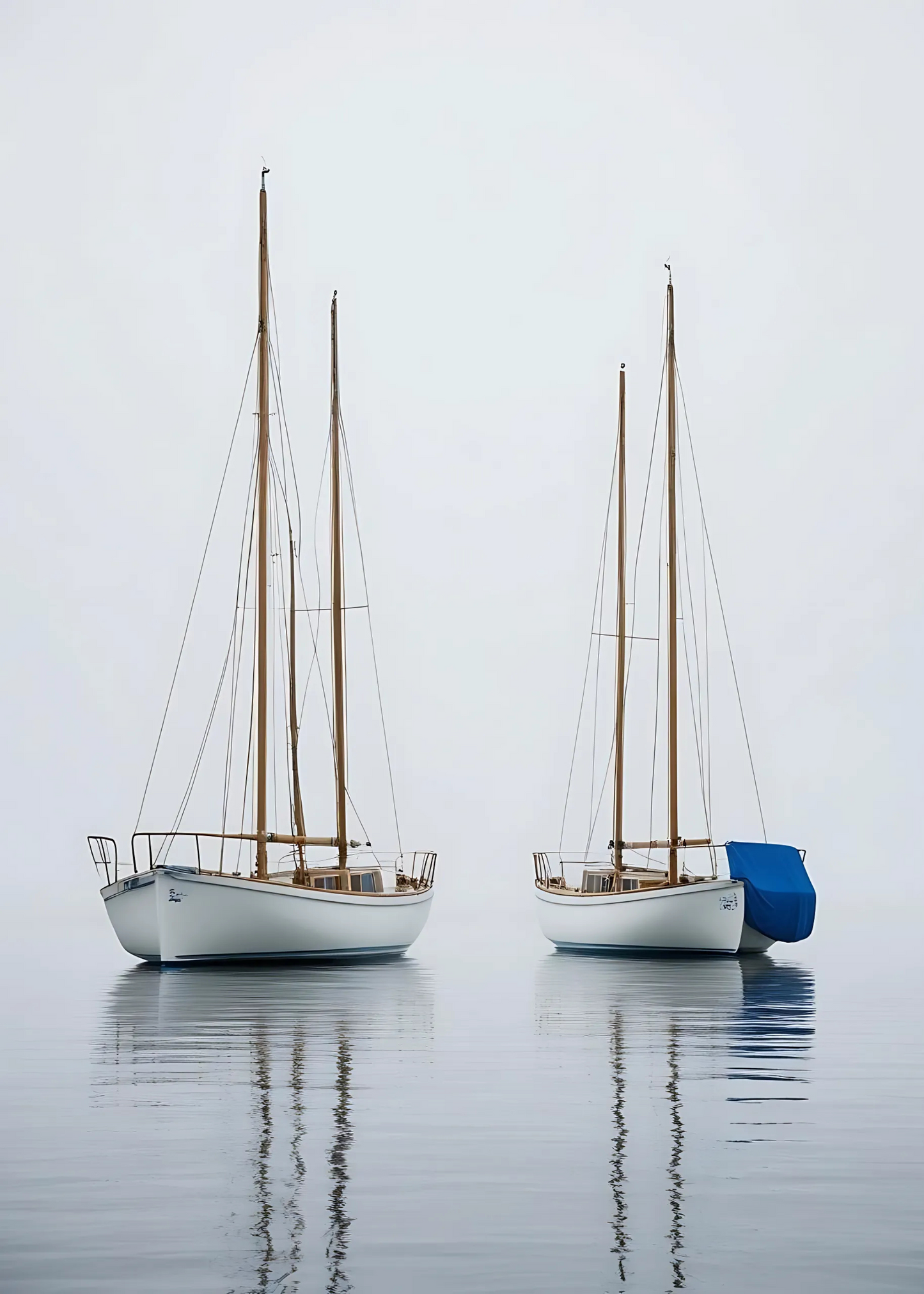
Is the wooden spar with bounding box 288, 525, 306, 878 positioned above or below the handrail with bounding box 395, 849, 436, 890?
above

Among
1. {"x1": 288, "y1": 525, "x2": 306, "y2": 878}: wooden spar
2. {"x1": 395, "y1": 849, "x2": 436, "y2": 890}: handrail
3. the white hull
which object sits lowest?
the white hull

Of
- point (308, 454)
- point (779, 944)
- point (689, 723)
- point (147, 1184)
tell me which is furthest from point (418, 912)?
point (308, 454)

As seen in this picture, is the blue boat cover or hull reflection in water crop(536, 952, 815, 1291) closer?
hull reflection in water crop(536, 952, 815, 1291)

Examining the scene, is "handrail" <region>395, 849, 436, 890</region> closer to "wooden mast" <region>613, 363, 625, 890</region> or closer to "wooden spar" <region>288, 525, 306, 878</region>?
"wooden spar" <region>288, 525, 306, 878</region>

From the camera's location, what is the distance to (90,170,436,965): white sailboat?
31.7 meters

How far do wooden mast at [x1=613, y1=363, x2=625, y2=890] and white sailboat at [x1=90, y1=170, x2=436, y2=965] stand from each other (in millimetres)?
4421

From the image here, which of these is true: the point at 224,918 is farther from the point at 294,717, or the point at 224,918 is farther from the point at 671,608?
the point at 671,608

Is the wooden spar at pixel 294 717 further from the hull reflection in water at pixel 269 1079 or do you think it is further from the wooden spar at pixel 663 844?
the hull reflection in water at pixel 269 1079

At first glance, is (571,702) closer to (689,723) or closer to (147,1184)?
(689,723)

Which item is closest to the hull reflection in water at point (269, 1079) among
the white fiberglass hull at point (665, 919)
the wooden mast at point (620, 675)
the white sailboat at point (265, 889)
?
the white sailboat at point (265, 889)

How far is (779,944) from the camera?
46.6 m

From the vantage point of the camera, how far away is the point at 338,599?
1500 inches

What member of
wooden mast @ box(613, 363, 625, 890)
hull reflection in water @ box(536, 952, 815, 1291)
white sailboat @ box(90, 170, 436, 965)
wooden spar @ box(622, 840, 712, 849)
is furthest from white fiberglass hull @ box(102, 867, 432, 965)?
wooden mast @ box(613, 363, 625, 890)

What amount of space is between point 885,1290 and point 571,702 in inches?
4256
